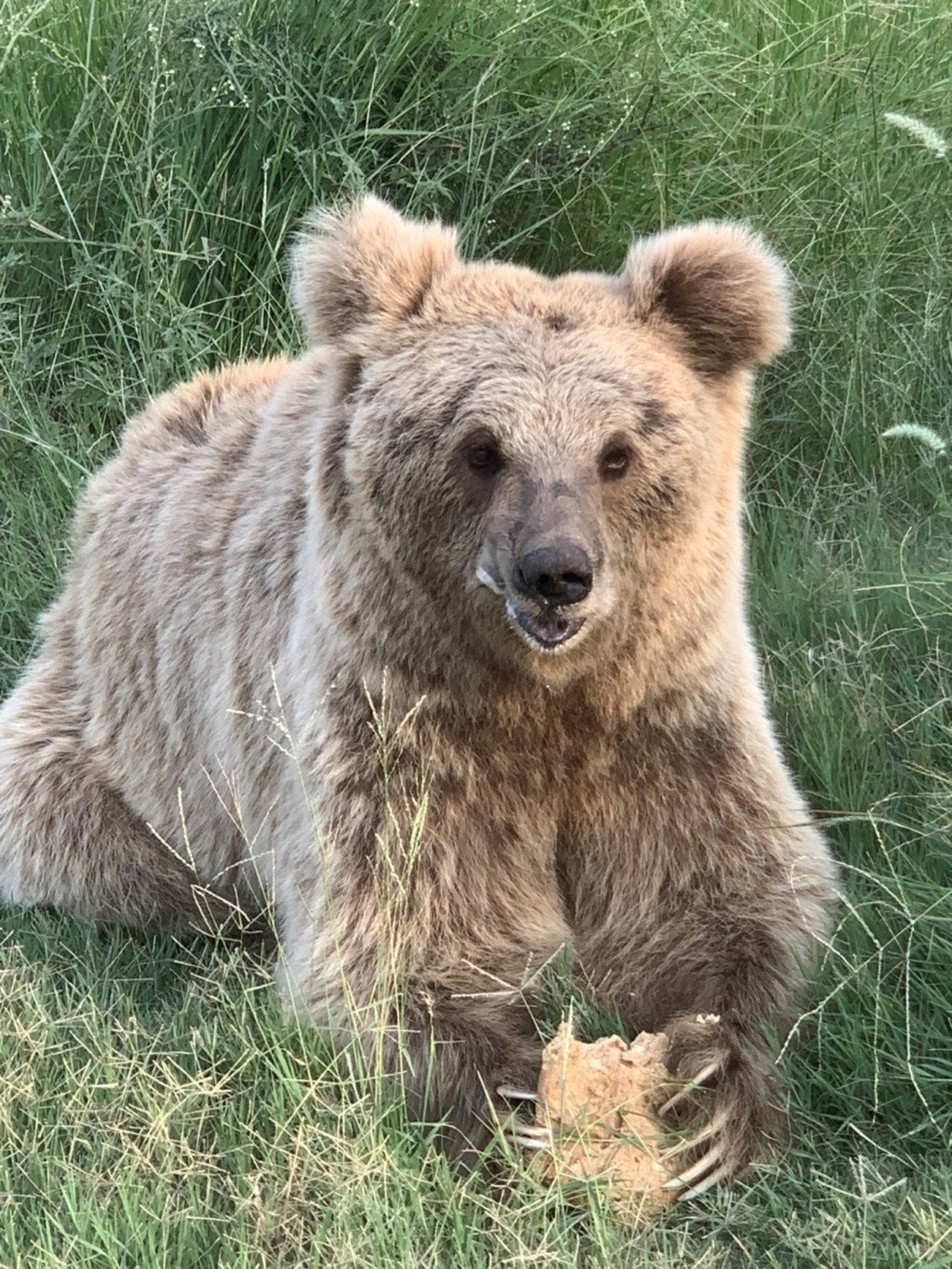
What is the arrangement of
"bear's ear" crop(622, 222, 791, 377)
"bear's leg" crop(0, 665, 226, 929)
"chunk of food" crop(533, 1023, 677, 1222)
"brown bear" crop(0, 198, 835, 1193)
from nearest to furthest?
"chunk of food" crop(533, 1023, 677, 1222)
"brown bear" crop(0, 198, 835, 1193)
"bear's ear" crop(622, 222, 791, 377)
"bear's leg" crop(0, 665, 226, 929)

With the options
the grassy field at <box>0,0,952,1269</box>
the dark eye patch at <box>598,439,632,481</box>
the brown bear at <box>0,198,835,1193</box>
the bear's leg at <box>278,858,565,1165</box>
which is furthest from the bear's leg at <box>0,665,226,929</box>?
the dark eye patch at <box>598,439,632,481</box>

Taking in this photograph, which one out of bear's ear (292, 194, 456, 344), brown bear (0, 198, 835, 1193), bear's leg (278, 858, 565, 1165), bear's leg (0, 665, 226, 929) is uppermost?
bear's ear (292, 194, 456, 344)

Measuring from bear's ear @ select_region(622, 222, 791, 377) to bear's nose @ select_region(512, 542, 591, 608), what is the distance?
702mm

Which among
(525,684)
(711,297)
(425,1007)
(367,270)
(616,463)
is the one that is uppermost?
(711,297)

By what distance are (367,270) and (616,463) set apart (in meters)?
0.71

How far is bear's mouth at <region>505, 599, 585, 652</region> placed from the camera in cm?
316

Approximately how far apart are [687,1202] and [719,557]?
1264mm

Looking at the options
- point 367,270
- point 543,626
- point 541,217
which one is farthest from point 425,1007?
point 541,217

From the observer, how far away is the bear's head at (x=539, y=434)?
3254mm

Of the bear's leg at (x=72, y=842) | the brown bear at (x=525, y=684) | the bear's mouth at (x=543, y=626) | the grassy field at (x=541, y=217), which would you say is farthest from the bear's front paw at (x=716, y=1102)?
the bear's leg at (x=72, y=842)

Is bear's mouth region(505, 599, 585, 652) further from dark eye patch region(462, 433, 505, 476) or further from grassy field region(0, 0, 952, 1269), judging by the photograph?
grassy field region(0, 0, 952, 1269)

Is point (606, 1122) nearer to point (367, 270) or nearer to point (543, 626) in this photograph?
point (543, 626)

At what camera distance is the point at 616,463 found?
3340mm

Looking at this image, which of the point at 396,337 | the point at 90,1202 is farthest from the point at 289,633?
the point at 90,1202
